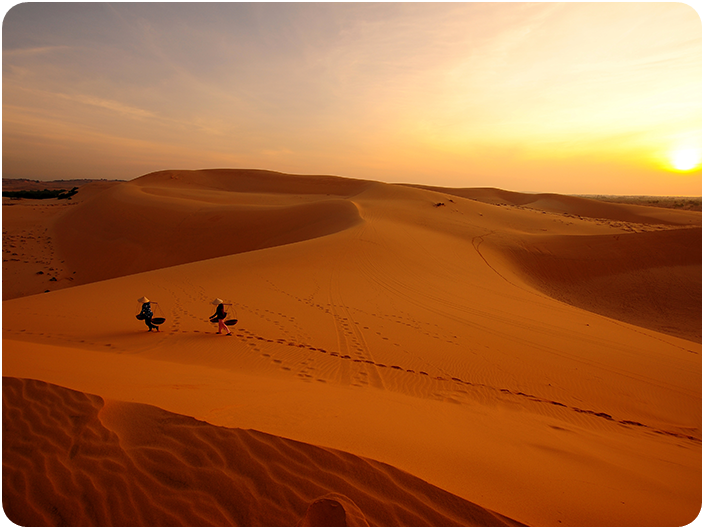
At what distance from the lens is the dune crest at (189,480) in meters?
2.29

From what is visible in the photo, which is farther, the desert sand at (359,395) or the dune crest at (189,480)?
the desert sand at (359,395)

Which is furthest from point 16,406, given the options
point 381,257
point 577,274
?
point 577,274

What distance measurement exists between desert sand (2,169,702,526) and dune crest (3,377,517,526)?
0.6 inches

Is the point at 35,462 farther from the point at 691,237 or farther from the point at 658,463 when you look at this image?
the point at 691,237

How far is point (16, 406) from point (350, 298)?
23.9ft

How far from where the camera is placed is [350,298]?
9789 millimetres

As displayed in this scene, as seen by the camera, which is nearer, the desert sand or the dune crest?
the dune crest

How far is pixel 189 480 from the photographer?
2523 mm

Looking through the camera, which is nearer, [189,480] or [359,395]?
[189,480]

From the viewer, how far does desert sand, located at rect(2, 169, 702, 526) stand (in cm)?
247

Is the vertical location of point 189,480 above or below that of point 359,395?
above

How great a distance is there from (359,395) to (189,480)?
2546mm

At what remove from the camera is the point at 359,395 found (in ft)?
15.4

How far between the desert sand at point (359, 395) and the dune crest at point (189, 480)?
0.01 metres
